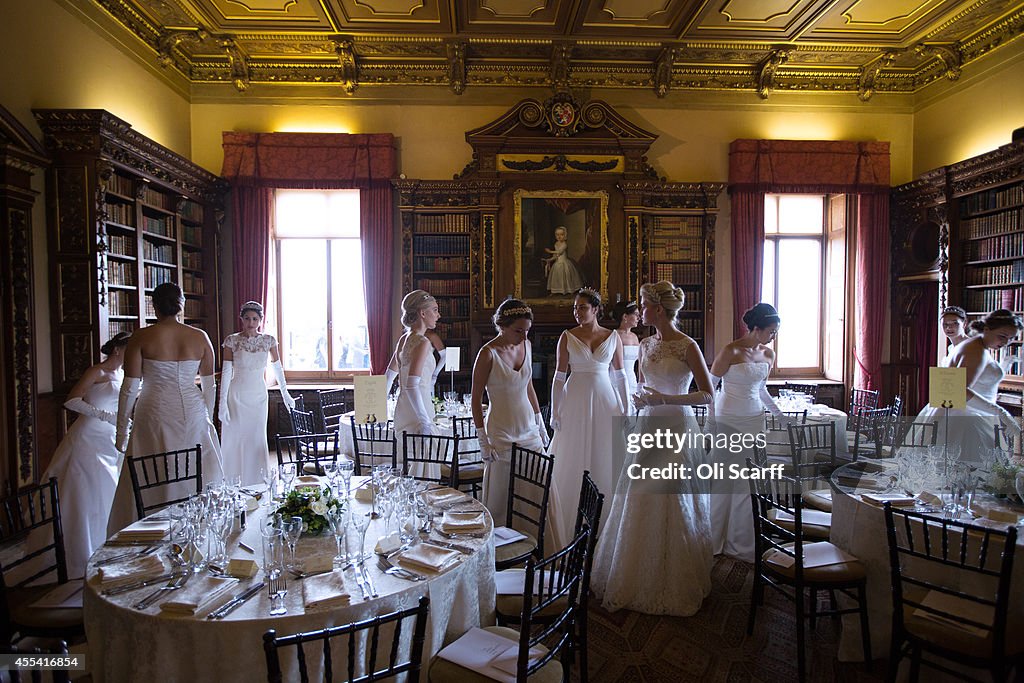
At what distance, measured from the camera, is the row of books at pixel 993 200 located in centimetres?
597

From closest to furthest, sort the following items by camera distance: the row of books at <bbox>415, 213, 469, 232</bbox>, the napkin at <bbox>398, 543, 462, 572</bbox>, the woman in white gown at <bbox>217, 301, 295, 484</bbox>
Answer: the napkin at <bbox>398, 543, 462, 572</bbox>, the woman in white gown at <bbox>217, 301, 295, 484</bbox>, the row of books at <bbox>415, 213, 469, 232</bbox>

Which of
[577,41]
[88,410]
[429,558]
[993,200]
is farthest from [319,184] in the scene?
[993,200]

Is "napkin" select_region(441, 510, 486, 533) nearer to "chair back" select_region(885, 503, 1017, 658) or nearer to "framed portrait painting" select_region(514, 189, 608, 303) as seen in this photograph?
"chair back" select_region(885, 503, 1017, 658)

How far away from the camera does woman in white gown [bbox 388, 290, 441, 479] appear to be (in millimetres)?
4457

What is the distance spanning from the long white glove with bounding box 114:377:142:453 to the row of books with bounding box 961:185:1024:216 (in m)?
8.22

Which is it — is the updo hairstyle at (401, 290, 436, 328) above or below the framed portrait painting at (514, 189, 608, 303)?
below

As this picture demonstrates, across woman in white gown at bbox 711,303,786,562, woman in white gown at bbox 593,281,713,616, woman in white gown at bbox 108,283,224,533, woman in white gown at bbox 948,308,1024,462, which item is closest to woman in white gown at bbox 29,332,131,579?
woman in white gown at bbox 108,283,224,533

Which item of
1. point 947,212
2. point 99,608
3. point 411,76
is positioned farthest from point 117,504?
point 947,212

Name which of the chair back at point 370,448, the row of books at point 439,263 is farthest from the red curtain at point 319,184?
the chair back at point 370,448

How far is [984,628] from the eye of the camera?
2104 mm

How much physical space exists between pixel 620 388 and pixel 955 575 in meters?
2.31

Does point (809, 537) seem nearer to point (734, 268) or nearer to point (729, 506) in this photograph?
point (729, 506)

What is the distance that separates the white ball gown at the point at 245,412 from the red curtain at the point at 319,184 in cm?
239

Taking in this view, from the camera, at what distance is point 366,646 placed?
6.12 feet
